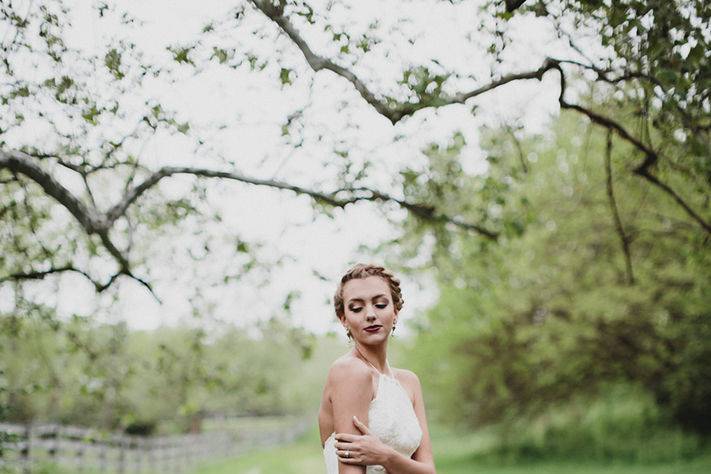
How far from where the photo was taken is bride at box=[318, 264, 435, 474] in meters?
2.95

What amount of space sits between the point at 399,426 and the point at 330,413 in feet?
0.96

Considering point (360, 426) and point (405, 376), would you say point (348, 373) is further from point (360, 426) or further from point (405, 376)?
point (405, 376)

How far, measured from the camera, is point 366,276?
3.29 m

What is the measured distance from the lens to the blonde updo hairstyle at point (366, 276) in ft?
10.9

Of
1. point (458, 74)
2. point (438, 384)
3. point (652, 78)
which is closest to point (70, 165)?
point (458, 74)

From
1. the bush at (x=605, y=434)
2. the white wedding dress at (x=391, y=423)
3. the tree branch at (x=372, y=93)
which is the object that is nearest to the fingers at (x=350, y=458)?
the white wedding dress at (x=391, y=423)

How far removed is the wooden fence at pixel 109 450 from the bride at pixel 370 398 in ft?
13.8

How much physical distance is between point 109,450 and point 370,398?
18.4 meters

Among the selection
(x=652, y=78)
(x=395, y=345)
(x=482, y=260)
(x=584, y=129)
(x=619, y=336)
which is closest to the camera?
(x=652, y=78)

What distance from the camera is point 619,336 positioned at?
2042cm

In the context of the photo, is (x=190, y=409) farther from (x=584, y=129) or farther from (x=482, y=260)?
(x=584, y=129)

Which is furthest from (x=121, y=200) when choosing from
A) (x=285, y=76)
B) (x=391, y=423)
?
(x=391, y=423)

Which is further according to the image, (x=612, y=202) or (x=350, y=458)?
(x=612, y=202)

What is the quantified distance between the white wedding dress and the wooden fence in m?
4.29
